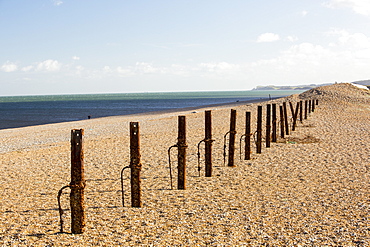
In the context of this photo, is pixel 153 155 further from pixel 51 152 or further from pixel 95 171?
pixel 51 152

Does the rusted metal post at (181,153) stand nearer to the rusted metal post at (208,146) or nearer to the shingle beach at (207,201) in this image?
the shingle beach at (207,201)

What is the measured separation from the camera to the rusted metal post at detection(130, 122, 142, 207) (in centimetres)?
683

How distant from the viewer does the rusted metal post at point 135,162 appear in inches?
269

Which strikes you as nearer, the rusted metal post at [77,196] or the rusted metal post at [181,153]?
the rusted metal post at [77,196]

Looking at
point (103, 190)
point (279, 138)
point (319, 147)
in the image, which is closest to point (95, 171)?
point (103, 190)

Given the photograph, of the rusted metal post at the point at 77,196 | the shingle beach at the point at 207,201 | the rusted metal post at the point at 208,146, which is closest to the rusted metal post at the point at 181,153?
the shingle beach at the point at 207,201

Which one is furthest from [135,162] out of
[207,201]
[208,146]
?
[208,146]

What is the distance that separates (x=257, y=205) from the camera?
7352 millimetres

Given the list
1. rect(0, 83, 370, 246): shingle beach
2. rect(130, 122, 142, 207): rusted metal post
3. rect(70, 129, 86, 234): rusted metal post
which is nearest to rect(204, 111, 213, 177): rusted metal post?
rect(0, 83, 370, 246): shingle beach

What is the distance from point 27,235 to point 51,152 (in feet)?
32.6

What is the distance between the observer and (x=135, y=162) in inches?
274

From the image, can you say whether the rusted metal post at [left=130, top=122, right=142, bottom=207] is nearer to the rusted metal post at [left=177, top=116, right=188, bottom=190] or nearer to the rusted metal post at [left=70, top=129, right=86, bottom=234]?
the rusted metal post at [left=70, top=129, right=86, bottom=234]

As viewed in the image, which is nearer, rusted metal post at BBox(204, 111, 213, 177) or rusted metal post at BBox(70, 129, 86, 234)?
rusted metal post at BBox(70, 129, 86, 234)

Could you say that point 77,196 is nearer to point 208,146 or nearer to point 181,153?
point 181,153
